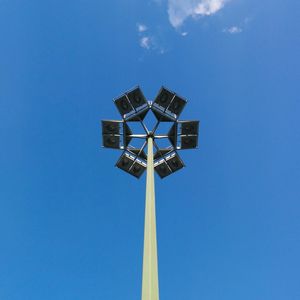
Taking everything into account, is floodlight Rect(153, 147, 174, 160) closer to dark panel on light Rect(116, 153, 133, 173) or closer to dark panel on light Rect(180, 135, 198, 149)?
dark panel on light Rect(180, 135, 198, 149)

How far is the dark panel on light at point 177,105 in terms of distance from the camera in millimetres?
14617

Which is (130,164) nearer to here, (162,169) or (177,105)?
(162,169)

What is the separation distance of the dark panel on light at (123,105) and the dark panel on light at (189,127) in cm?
254

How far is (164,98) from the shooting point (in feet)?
47.7

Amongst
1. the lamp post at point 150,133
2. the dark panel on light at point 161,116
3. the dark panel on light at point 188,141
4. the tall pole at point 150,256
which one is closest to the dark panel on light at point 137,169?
the lamp post at point 150,133

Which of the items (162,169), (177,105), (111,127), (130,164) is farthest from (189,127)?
(111,127)

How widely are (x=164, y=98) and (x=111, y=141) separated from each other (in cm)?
315

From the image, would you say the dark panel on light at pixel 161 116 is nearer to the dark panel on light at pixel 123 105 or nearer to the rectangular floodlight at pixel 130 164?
the dark panel on light at pixel 123 105

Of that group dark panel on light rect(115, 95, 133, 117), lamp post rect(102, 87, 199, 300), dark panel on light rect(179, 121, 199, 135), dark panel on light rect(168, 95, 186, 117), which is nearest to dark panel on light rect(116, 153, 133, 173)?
lamp post rect(102, 87, 199, 300)

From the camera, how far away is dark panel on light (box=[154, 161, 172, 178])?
15703 mm

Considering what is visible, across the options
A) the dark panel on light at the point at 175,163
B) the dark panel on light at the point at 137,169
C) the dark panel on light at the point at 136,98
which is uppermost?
the dark panel on light at the point at 136,98

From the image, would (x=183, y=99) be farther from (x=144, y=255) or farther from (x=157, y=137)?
(x=144, y=255)

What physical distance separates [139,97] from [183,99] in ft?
6.47

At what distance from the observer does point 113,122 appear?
1495 cm
